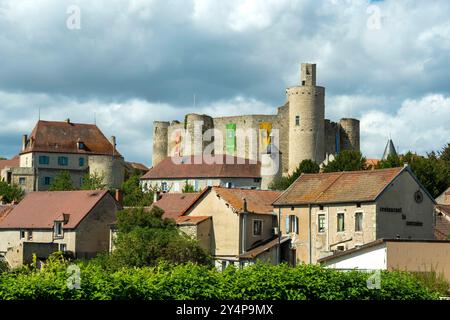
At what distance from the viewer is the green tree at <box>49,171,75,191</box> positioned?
99.2 m

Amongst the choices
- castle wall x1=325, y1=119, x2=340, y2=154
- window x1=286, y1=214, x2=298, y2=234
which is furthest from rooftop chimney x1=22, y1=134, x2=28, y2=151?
window x1=286, y1=214, x2=298, y2=234

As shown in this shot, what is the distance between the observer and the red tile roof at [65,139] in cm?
11281

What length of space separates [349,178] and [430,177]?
86.5ft

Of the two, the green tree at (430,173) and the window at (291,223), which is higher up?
the green tree at (430,173)

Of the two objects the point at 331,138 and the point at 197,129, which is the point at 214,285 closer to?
the point at 331,138

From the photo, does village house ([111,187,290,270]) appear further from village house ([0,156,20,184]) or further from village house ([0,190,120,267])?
village house ([0,156,20,184])

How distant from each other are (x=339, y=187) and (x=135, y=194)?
136ft

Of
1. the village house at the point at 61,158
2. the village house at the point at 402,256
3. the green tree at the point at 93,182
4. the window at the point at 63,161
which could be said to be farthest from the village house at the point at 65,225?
the window at the point at 63,161

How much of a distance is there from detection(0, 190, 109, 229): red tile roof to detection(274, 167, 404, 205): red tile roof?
14.6m

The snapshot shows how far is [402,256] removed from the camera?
46156mm

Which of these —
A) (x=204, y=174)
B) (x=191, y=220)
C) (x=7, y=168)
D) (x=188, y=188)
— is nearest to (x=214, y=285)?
(x=191, y=220)

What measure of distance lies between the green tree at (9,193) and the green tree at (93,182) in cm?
613

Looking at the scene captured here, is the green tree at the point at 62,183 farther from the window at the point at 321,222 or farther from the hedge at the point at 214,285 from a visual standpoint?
the hedge at the point at 214,285
